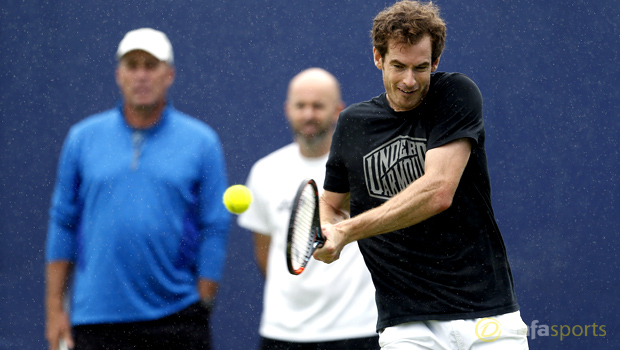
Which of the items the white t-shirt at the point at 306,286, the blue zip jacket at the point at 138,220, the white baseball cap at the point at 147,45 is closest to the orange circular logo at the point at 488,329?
the white t-shirt at the point at 306,286

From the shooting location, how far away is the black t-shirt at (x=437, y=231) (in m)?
2.11

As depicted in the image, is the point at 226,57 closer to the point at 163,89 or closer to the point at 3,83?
the point at 163,89

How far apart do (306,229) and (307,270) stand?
2.78 feet

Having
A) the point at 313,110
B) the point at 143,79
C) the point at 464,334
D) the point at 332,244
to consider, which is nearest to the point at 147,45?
the point at 143,79

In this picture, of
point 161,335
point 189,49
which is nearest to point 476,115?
point 161,335

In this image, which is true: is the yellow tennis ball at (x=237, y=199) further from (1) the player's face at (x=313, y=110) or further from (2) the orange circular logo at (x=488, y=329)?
(2) the orange circular logo at (x=488, y=329)

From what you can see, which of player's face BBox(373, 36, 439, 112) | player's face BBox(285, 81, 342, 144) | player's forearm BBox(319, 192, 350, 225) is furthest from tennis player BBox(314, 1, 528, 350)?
player's face BBox(285, 81, 342, 144)

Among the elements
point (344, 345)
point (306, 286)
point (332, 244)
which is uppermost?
point (332, 244)

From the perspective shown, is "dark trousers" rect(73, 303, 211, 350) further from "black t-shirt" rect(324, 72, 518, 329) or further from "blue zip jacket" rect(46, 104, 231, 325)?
"black t-shirt" rect(324, 72, 518, 329)

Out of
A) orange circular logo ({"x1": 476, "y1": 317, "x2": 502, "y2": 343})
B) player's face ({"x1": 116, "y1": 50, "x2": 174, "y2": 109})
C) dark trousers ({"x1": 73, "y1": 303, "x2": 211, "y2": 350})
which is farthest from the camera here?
player's face ({"x1": 116, "y1": 50, "x2": 174, "y2": 109})

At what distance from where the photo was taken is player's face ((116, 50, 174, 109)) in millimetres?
3014

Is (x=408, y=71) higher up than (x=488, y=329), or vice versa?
(x=408, y=71)

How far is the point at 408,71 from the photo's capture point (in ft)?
6.81

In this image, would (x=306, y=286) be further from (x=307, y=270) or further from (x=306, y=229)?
(x=306, y=229)
